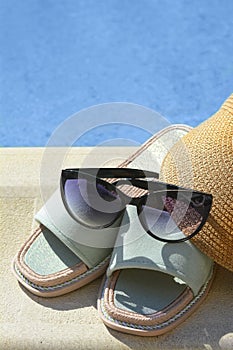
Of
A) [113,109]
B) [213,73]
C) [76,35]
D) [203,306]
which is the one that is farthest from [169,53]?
[203,306]

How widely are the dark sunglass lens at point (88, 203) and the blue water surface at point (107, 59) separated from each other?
1119 mm

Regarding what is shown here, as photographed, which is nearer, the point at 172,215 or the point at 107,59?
the point at 172,215

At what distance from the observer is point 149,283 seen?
100 cm

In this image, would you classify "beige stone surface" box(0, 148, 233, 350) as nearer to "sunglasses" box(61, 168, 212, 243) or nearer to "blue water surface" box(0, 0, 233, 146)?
"sunglasses" box(61, 168, 212, 243)

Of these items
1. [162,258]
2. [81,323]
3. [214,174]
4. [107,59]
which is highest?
[214,174]

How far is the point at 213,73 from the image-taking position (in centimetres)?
248

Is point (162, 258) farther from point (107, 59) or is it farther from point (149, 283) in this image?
point (107, 59)

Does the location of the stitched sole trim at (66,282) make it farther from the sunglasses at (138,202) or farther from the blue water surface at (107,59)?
the blue water surface at (107,59)

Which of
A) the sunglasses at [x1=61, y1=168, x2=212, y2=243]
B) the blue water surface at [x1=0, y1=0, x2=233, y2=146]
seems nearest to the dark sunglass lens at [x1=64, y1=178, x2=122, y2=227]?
the sunglasses at [x1=61, y1=168, x2=212, y2=243]

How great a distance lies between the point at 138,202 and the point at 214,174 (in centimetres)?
12

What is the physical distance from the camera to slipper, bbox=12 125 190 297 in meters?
1.02

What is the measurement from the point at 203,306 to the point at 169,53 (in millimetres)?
1684

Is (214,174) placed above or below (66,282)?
above

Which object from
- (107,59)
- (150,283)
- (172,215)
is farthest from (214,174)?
(107,59)
